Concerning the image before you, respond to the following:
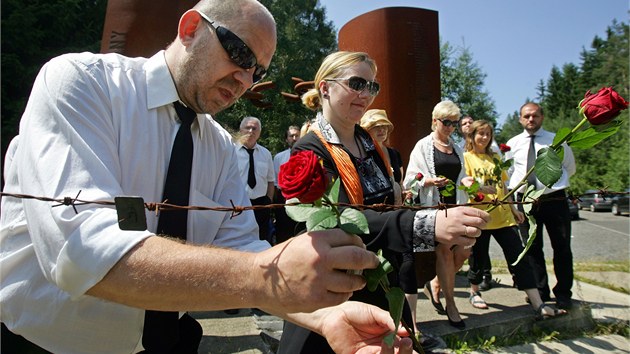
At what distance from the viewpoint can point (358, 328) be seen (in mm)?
1382

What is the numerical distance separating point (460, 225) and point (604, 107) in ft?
1.81

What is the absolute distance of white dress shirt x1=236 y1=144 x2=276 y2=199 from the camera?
5.48 m

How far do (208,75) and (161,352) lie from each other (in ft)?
3.10

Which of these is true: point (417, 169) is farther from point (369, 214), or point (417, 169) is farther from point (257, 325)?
point (369, 214)

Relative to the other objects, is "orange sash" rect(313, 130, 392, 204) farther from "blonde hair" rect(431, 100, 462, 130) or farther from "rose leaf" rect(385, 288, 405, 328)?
"blonde hair" rect(431, 100, 462, 130)

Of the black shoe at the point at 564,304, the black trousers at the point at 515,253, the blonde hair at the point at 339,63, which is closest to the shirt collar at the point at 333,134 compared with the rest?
the blonde hair at the point at 339,63

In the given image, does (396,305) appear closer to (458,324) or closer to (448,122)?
(458,324)

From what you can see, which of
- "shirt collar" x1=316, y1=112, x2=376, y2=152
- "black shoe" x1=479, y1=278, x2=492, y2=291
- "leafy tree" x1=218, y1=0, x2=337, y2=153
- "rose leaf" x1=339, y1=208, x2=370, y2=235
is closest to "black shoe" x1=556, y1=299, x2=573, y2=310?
"black shoe" x1=479, y1=278, x2=492, y2=291

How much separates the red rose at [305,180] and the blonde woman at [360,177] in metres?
0.75

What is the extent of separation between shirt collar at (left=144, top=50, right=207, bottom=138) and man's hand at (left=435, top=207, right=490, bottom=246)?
1.05 meters

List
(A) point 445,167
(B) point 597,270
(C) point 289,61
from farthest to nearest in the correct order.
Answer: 1. (C) point 289,61
2. (B) point 597,270
3. (A) point 445,167

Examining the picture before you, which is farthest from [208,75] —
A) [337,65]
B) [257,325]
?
[257,325]

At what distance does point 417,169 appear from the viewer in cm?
436

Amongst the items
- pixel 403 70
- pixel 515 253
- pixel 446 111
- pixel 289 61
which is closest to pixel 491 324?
pixel 515 253
